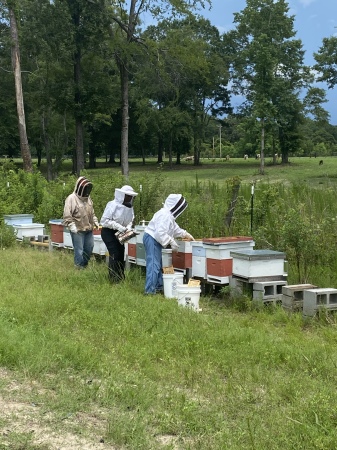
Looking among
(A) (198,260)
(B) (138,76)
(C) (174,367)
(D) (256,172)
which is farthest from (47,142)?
(C) (174,367)

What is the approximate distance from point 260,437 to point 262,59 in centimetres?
3187

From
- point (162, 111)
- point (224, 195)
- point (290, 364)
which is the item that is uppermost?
point (162, 111)

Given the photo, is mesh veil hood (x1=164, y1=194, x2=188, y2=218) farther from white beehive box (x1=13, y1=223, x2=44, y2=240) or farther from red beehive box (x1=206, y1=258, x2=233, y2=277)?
white beehive box (x1=13, y1=223, x2=44, y2=240)

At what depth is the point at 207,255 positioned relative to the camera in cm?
720

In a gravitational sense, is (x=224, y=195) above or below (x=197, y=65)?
below

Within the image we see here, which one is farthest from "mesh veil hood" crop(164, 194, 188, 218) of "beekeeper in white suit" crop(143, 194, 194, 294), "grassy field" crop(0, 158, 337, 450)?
"grassy field" crop(0, 158, 337, 450)

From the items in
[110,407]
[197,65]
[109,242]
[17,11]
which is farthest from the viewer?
[197,65]

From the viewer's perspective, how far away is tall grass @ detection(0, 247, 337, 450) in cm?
327

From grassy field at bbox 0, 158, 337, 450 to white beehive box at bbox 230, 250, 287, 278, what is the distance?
357mm

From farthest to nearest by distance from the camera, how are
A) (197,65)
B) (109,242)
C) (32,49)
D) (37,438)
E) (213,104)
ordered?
(213,104) → (32,49) → (197,65) → (109,242) → (37,438)

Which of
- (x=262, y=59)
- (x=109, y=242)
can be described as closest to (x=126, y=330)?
(x=109, y=242)

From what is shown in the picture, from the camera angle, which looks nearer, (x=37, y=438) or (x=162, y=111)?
(x=37, y=438)

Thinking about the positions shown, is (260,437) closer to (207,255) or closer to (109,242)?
(207,255)

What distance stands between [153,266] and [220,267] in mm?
909
